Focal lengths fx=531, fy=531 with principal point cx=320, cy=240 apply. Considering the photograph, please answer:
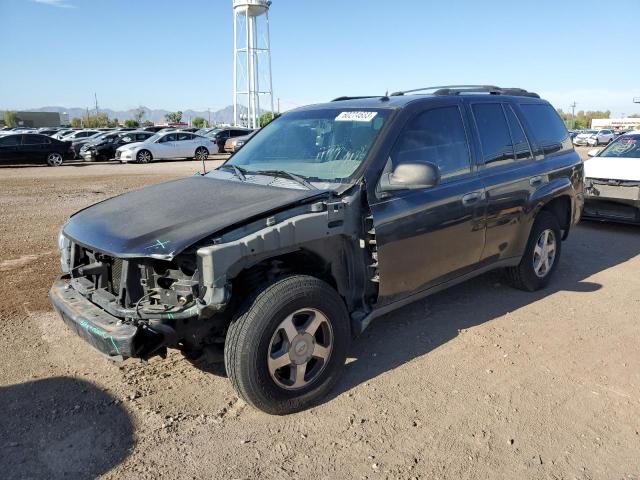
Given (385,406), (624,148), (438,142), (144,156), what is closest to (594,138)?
(144,156)

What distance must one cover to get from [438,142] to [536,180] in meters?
1.44

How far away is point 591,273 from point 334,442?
448 centimetres

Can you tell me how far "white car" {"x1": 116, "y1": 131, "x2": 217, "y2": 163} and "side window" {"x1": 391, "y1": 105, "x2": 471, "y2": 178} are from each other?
2091 cm

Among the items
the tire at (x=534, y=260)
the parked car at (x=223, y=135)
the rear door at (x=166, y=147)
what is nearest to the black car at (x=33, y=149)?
the rear door at (x=166, y=147)

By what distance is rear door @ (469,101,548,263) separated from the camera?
14.9ft

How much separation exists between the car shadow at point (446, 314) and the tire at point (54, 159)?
841 inches

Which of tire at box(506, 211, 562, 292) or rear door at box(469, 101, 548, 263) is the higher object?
rear door at box(469, 101, 548, 263)

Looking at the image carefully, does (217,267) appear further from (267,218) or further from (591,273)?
(591,273)

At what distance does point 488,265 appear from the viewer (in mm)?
4734

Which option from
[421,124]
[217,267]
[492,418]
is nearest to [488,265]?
[421,124]

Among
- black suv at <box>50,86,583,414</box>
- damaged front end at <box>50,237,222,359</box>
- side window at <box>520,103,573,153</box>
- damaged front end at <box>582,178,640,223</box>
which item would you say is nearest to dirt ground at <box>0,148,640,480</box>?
black suv at <box>50,86,583,414</box>

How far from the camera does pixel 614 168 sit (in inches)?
337

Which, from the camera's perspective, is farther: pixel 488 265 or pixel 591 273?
pixel 591 273

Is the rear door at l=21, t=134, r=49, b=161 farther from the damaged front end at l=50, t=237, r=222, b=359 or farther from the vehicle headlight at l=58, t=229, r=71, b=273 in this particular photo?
the damaged front end at l=50, t=237, r=222, b=359
